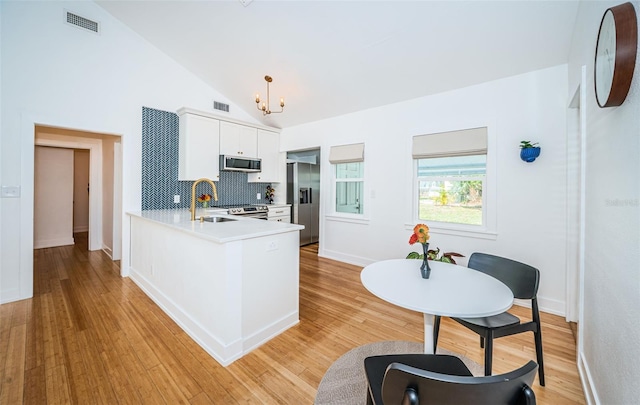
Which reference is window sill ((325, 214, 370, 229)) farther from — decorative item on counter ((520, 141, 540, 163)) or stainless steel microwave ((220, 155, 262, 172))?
decorative item on counter ((520, 141, 540, 163))

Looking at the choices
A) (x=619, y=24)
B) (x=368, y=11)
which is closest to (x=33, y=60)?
(x=368, y=11)

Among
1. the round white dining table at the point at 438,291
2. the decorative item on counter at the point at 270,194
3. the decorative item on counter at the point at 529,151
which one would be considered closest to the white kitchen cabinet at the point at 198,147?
the decorative item on counter at the point at 270,194

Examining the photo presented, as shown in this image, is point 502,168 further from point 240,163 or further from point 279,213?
point 240,163

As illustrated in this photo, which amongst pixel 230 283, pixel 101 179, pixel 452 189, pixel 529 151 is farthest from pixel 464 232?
pixel 101 179

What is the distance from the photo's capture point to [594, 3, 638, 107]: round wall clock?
3.37 feet

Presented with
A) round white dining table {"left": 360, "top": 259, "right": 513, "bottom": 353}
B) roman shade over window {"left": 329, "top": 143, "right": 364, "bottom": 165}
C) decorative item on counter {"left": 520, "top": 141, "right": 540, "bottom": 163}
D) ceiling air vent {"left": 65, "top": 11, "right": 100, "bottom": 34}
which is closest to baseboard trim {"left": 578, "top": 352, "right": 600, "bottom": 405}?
round white dining table {"left": 360, "top": 259, "right": 513, "bottom": 353}

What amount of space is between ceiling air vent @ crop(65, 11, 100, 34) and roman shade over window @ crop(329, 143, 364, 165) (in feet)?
12.1

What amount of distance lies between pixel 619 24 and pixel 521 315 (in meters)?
2.59

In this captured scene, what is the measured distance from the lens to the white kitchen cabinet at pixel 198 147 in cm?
396

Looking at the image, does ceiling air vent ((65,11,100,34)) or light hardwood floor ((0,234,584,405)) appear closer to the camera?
light hardwood floor ((0,234,584,405))

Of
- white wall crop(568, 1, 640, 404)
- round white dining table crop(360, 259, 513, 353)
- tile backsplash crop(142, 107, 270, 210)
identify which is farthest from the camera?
tile backsplash crop(142, 107, 270, 210)

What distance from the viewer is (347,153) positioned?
423cm

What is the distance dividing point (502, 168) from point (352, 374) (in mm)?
2700

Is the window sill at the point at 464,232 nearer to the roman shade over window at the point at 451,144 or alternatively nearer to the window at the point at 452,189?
the window at the point at 452,189
